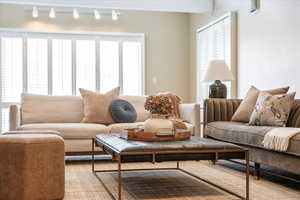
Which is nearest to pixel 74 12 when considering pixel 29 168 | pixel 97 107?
pixel 97 107

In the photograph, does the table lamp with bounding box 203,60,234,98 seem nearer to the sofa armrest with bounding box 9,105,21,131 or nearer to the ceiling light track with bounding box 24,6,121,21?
the sofa armrest with bounding box 9,105,21,131

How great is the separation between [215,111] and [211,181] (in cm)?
137

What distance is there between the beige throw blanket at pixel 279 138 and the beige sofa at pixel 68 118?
1570mm

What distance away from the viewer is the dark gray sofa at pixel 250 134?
128 inches

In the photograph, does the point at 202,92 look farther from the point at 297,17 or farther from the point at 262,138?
the point at 262,138

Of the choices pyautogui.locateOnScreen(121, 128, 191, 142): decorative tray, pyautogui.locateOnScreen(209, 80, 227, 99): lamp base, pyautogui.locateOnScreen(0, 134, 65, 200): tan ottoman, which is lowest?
pyautogui.locateOnScreen(0, 134, 65, 200): tan ottoman

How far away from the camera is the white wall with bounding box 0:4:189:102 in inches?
311

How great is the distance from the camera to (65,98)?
18.2 ft

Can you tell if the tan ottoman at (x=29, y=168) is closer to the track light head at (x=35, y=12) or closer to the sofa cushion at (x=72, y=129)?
the sofa cushion at (x=72, y=129)

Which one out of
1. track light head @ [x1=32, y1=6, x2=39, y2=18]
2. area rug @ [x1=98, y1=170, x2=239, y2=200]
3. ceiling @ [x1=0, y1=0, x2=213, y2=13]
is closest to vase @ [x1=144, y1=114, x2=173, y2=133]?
area rug @ [x1=98, y1=170, x2=239, y2=200]

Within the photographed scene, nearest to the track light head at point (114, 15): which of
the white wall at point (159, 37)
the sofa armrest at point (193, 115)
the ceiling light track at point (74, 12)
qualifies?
the ceiling light track at point (74, 12)

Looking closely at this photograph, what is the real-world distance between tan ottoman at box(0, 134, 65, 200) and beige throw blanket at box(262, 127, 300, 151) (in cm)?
169

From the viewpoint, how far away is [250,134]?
12.6 feet

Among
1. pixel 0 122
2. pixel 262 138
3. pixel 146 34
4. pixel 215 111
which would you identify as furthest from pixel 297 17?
pixel 0 122
